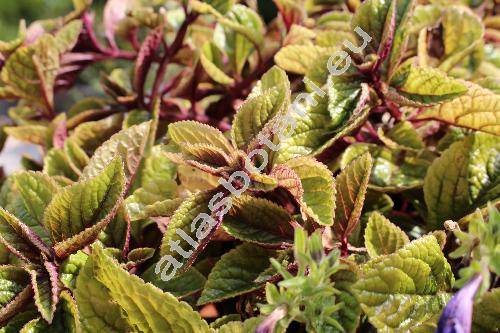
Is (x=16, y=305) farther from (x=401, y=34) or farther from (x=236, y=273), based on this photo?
(x=401, y=34)

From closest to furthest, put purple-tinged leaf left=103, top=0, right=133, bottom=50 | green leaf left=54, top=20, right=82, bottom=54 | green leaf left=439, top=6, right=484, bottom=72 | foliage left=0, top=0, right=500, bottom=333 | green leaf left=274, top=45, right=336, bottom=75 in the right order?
foliage left=0, top=0, right=500, bottom=333 → green leaf left=274, top=45, right=336, bottom=75 → green leaf left=439, top=6, right=484, bottom=72 → green leaf left=54, top=20, right=82, bottom=54 → purple-tinged leaf left=103, top=0, right=133, bottom=50

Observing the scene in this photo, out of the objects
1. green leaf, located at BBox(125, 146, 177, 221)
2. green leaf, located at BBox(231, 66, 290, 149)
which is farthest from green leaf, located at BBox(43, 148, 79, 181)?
green leaf, located at BBox(231, 66, 290, 149)

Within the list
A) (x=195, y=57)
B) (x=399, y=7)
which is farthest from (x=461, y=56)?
(x=195, y=57)

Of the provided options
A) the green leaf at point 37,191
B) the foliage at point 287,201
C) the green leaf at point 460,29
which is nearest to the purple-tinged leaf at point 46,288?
the foliage at point 287,201

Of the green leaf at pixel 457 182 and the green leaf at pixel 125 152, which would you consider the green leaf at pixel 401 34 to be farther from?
the green leaf at pixel 125 152

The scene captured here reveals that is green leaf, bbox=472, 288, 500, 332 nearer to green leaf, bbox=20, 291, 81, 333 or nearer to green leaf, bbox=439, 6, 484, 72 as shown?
green leaf, bbox=20, 291, 81, 333

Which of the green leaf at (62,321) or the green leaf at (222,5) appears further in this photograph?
the green leaf at (222,5)
